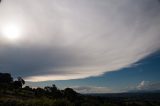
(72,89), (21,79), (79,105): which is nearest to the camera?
(79,105)

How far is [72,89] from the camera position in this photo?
104375 mm

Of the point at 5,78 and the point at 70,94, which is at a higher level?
the point at 5,78

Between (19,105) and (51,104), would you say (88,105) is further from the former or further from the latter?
(19,105)

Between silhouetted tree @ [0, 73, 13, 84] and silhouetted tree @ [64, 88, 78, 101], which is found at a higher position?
silhouetted tree @ [0, 73, 13, 84]

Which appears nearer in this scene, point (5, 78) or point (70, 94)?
point (70, 94)

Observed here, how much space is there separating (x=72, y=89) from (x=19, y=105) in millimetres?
68683

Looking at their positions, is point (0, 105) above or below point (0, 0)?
below

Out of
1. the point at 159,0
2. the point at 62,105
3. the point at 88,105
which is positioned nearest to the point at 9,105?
the point at 62,105

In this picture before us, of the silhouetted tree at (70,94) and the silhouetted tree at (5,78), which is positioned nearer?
the silhouetted tree at (70,94)

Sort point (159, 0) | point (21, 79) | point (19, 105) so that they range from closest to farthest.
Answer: point (159, 0) → point (19, 105) → point (21, 79)

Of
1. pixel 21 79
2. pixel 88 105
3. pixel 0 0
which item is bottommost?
pixel 88 105

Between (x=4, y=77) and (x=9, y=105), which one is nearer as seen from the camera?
(x=9, y=105)

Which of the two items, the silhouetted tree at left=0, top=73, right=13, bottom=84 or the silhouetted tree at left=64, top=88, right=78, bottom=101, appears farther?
the silhouetted tree at left=0, top=73, right=13, bottom=84

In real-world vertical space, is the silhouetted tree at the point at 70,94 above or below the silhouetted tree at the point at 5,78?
below
